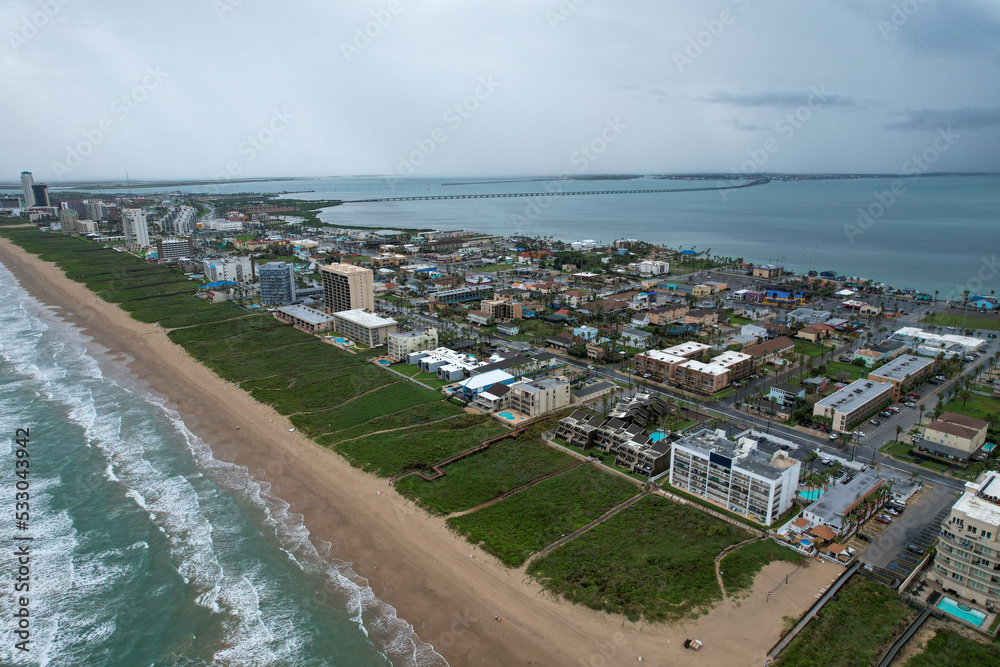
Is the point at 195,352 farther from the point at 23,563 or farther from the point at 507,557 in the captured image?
the point at 507,557

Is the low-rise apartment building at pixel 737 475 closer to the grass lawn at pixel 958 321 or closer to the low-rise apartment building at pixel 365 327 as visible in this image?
the low-rise apartment building at pixel 365 327

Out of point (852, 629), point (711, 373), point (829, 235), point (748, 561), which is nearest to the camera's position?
point (852, 629)

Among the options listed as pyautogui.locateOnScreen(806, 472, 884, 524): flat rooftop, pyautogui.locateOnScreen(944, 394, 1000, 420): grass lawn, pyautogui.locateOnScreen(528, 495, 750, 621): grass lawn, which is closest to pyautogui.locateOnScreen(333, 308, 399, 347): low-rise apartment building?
pyautogui.locateOnScreen(528, 495, 750, 621): grass lawn

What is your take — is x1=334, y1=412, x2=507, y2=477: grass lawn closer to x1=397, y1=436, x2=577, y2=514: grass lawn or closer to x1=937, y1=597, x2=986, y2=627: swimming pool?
x1=397, y1=436, x2=577, y2=514: grass lawn

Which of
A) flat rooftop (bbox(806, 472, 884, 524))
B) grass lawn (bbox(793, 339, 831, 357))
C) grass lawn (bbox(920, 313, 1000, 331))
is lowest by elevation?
flat rooftop (bbox(806, 472, 884, 524))

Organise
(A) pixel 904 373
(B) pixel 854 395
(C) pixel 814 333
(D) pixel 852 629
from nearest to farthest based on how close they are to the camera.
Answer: (D) pixel 852 629 → (B) pixel 854 395 → (A) pixel 904 373 → (C) pixel 814 333

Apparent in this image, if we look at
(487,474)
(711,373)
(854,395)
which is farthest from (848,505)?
(487,474)

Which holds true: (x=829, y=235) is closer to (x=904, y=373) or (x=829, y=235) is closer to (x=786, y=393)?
(x=904, y=373)
